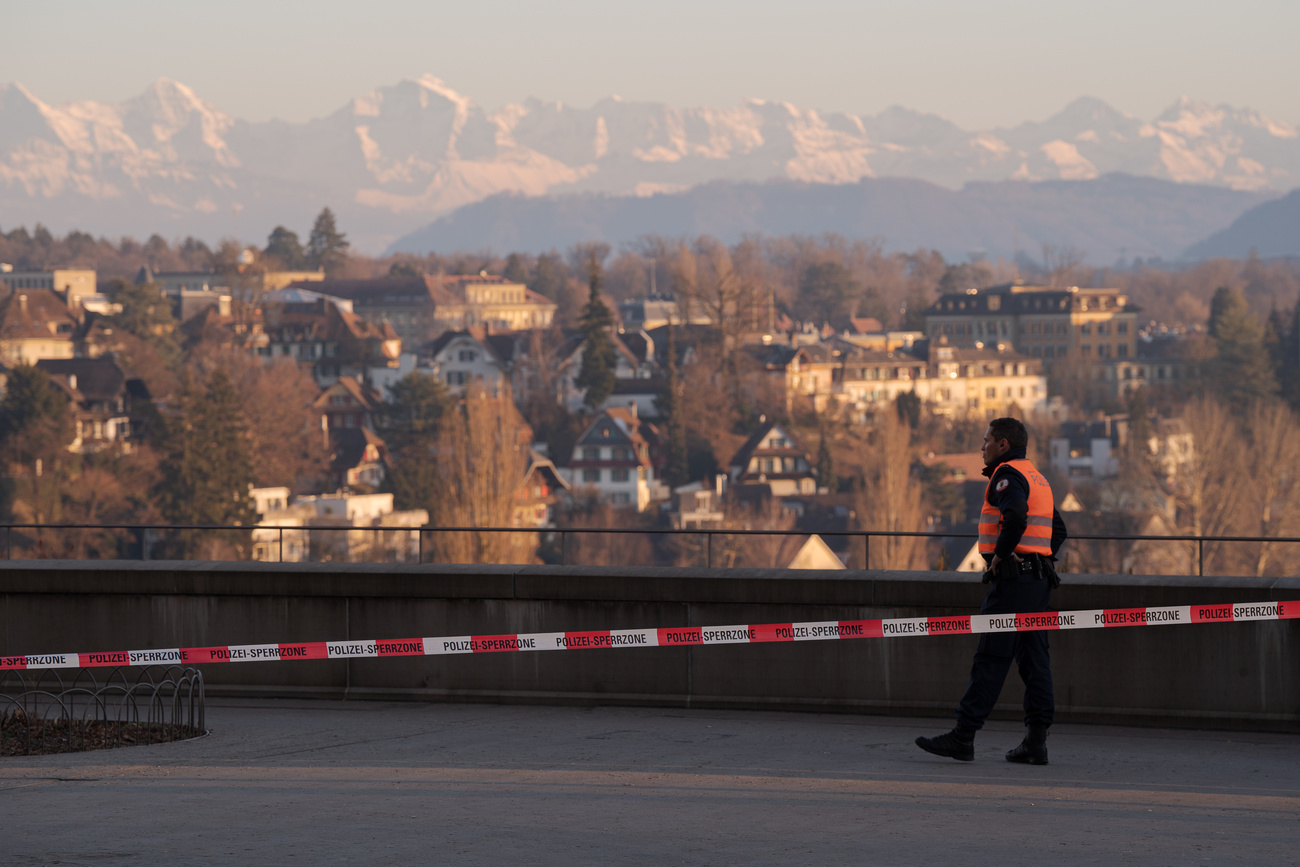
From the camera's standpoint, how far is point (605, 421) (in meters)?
121

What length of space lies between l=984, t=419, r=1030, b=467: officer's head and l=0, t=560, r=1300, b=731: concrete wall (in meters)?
1.35

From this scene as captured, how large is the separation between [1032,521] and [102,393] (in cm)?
12225

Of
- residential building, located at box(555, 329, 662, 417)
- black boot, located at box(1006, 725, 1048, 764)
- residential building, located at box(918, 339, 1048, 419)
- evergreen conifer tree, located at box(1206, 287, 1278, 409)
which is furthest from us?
residential building, located at box(918, 339, 1048, 419)

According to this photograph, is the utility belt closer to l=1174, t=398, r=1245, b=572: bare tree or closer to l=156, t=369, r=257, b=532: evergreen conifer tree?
l=1174, t=398, r=1245, b=572: bare tree

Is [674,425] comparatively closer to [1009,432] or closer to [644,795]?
[1009,432]

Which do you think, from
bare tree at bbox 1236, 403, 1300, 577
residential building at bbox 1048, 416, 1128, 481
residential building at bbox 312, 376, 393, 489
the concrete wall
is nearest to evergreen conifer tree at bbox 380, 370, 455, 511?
residential building at bbox 312, 376, 393, 489

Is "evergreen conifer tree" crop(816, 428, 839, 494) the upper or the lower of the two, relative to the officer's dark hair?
upper

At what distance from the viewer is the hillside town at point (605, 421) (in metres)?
87.2

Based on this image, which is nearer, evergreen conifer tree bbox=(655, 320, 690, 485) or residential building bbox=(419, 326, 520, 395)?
evergreen conifer tree bbox=(655, 320, 690, 485)

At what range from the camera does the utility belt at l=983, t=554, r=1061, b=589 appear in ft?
27.9

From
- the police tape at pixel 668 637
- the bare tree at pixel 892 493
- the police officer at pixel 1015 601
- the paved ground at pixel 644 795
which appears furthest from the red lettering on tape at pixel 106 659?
the bare tree at pixel 892 493

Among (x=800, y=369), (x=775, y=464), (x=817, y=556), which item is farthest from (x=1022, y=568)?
(x=800, y=369)

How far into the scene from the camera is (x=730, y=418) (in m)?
130

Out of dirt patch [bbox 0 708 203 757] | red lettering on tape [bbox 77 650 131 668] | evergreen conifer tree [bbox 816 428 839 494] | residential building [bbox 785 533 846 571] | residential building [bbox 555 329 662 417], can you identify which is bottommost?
residential building [bbox 785 533 846 571]
